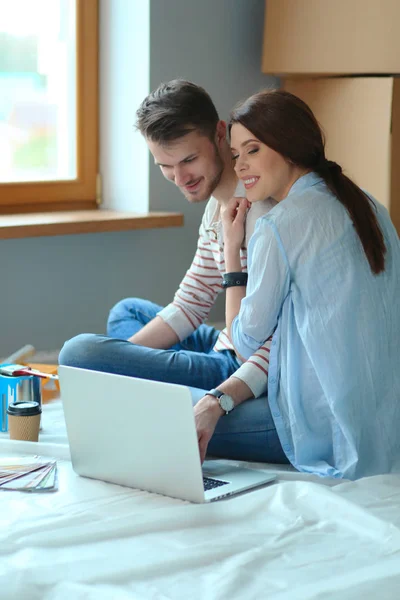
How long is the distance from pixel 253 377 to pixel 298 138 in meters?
0.47

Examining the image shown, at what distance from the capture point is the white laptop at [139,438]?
1448 mm

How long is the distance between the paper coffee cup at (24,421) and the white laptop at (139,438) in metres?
0.23

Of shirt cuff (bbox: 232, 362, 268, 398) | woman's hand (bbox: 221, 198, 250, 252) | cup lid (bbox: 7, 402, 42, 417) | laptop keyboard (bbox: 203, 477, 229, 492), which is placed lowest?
laptop keyboard (bbox: 203, 477, 229, 492)

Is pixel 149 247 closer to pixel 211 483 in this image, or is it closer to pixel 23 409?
pixel 23 409

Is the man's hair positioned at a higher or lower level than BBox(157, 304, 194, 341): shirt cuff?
higher

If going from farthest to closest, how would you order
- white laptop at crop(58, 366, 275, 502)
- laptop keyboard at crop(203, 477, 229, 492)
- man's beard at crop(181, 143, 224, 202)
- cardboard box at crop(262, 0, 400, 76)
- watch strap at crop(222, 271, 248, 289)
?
cardboard box at crop(262, 0, 400, 76)
man's beard at crop(181, 143, 224, 202)
watch strap at crop(222, 271, 248, 289)
laptop keyboard at crop(203, 477, 229, 492)
white laptop at crop(58, 366, 275, 502)

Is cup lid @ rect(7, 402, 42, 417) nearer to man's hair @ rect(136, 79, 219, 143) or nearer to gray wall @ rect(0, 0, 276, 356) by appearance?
man's hair @ rect(136, 79, 219, 143)

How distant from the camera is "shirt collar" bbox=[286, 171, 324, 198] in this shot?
167cm

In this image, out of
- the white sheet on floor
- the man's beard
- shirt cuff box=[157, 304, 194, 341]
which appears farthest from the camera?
shirt cuff box=[157, 304, 194, 341]

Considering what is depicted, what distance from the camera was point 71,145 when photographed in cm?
305

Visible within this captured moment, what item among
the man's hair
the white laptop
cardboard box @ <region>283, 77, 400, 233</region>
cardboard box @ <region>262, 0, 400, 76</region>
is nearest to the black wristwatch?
the white laptop

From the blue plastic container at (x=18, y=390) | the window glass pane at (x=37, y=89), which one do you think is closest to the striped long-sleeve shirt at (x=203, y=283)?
the blue plastic container at (x=18, y=390)

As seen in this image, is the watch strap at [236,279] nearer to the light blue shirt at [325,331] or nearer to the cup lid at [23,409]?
the light blue shirt at [325,331]

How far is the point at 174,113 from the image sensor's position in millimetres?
1839
